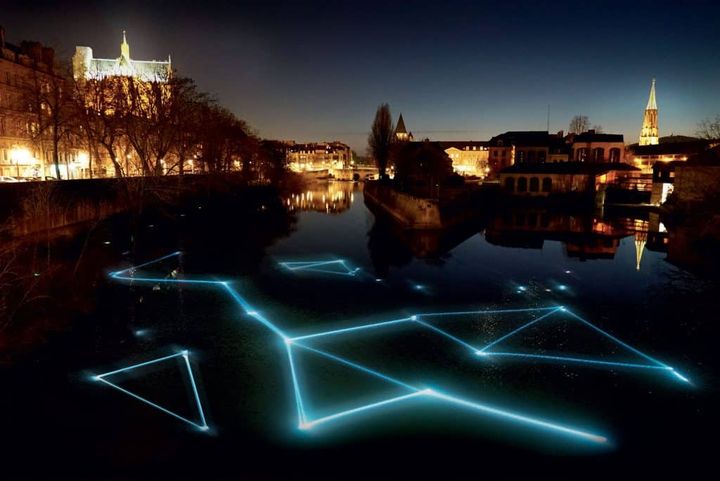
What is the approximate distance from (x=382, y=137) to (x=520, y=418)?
66.7 meters

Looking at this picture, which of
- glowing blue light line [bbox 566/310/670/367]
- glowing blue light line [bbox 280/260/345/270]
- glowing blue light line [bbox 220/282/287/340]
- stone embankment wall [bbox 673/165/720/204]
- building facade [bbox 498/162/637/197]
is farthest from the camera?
building facade [bbox 498/162/637/197]

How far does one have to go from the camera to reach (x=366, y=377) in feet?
32.9

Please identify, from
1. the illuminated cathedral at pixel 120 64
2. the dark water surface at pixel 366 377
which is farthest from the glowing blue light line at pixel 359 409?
the illuminated cathedral at pixel 120 64

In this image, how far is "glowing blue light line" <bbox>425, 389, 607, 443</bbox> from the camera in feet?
26.3

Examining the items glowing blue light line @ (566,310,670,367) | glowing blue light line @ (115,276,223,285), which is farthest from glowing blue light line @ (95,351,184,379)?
glowing blue light line @ (566,310,670,367)

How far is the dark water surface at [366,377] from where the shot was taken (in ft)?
24.5

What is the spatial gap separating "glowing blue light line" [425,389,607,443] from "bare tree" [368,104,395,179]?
6119 centimetres

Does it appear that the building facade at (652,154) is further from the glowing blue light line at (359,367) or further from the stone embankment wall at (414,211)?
the glowing blue light line at (359,367)

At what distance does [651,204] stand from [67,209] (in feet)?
186

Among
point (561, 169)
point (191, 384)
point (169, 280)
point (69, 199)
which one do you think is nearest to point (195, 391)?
point (191, 384)

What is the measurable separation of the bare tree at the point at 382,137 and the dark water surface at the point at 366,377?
176 ft

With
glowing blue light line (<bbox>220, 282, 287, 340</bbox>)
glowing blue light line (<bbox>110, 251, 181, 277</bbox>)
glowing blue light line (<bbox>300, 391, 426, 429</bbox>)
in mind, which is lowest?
glowing blue light line (<bbox>300, 391, 426, 429</bbox>)

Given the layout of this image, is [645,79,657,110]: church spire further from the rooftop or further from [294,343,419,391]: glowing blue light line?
[294,343,419,391]: glowing blue light line

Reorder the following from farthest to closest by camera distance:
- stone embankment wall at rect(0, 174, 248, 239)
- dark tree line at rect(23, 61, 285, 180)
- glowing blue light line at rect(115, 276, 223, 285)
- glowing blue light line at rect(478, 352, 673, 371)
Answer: dark tree line at rect(23, 61, 285, 180), stone embankment wall at rect(0, 174, 248, 239), glowing blue light line at rect(115, 276, 223, 285), glowing blue light line at rect(478, 352, 673, 371)
